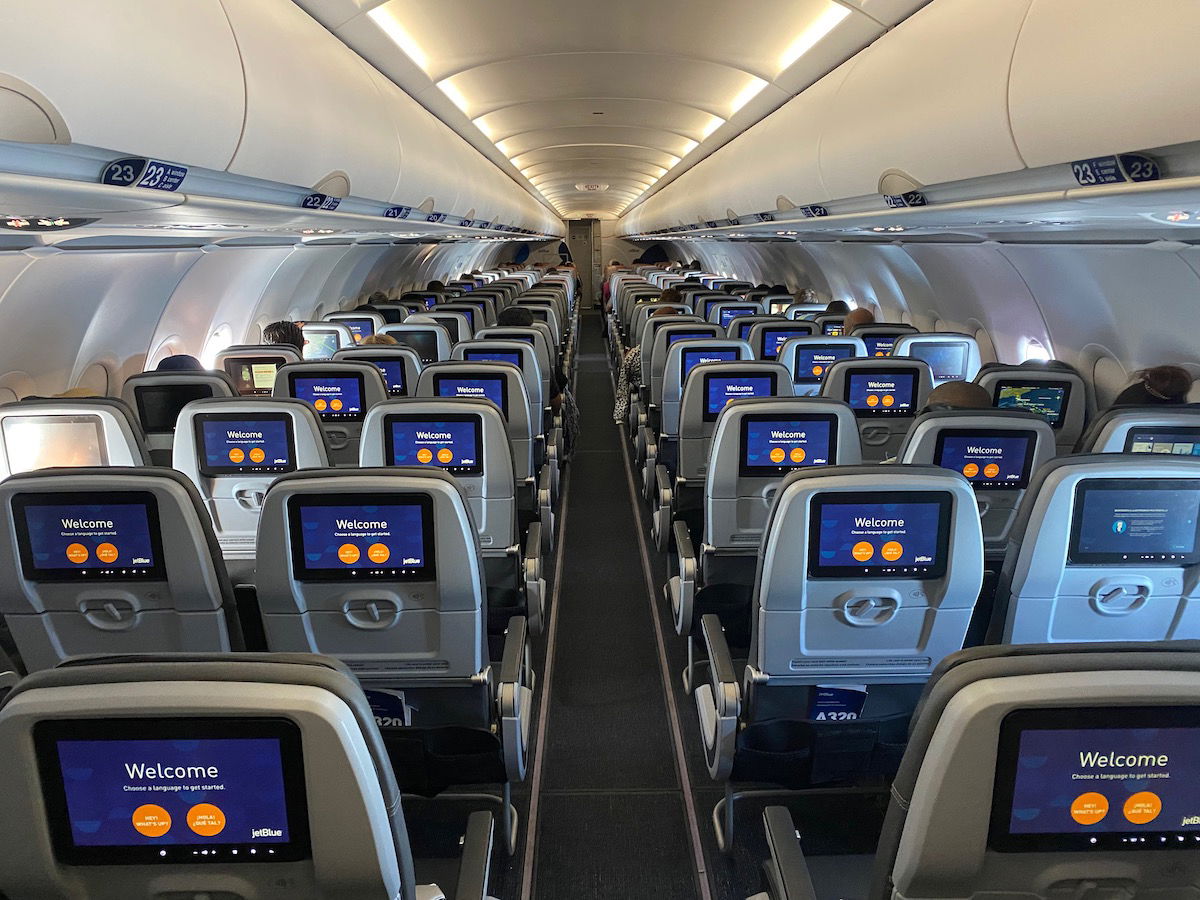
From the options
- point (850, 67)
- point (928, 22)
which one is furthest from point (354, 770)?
point (850, 67)

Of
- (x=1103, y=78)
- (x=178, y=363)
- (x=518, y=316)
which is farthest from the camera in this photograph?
(x=518, y=316)

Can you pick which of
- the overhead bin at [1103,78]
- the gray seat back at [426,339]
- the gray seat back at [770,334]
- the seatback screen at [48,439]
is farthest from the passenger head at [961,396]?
the gray seat back at [426,339]

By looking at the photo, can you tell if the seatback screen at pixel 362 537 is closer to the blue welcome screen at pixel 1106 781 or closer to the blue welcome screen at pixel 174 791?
the blue welcome screen at pixel 174 791

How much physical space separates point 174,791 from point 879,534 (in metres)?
2.04

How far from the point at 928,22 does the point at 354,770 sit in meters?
4.01

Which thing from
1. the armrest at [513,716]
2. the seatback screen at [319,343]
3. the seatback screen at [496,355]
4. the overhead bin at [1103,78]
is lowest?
the armrest at [513,716]

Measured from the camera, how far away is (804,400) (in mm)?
3891

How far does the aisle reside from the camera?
323cm

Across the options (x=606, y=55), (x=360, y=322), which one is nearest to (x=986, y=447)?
(x=606, y=55)

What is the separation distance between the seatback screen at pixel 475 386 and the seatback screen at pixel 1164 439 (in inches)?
137

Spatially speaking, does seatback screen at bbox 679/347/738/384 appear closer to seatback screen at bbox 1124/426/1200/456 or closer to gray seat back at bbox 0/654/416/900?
seatback screen at bbox 1124/426/1200/456

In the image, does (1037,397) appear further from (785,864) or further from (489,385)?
(785,864)

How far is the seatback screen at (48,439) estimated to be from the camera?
3.95 meters

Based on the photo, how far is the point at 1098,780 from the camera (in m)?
1.38
